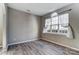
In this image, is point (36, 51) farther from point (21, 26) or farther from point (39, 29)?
point (39, 29)

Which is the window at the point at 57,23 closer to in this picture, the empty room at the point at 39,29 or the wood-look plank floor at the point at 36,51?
the empty room at the point at 39,29

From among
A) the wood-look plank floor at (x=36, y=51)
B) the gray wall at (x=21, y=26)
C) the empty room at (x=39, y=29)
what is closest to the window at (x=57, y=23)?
the empty room at (x=39, y=29)

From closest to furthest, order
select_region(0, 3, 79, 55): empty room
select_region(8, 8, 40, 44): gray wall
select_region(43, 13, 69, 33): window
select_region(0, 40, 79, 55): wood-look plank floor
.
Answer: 1. select_region(0, 40, 79, 55): wood-look plank floor
2. select_region(0, 3, 79, 55): empty room
3. select_region(43, 13, 69, 33): window
4. select_region(8, 8, 40, 44): gray wall

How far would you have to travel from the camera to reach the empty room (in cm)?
293

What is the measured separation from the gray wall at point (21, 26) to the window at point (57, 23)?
84 cm

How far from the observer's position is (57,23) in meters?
4.18

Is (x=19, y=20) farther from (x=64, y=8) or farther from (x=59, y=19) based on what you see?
(x=64, y=8)

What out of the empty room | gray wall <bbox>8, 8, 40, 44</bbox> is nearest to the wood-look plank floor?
the empty room

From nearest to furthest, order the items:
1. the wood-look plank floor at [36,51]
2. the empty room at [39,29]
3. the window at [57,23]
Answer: the wood-look plank floor at [36,51], the empty room at [39,29], the window at [57,23]

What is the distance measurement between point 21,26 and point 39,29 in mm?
1583

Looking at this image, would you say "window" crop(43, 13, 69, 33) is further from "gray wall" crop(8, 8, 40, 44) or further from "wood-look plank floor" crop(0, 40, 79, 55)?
"wood-look plank floor" crop(0, 40, 79, 55)

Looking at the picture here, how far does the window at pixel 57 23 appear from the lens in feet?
11.6

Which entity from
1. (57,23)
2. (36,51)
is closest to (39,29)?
(57,23)
